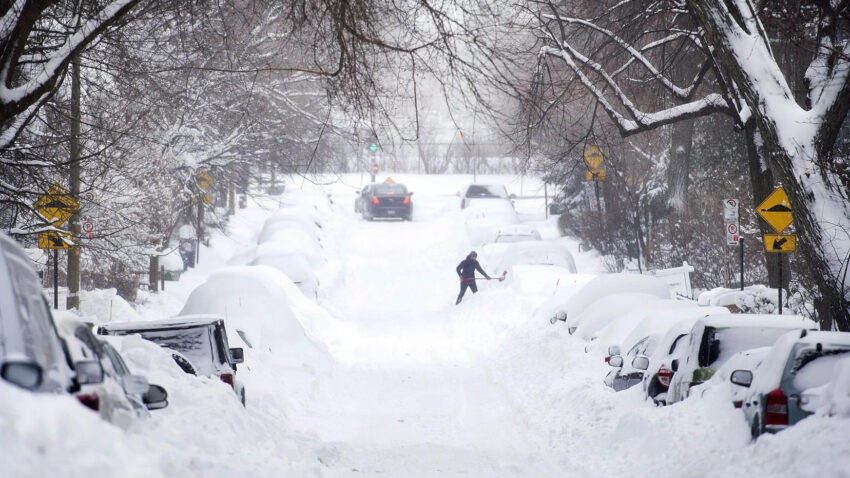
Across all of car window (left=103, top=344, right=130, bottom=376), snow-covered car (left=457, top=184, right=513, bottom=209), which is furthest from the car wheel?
snow-covered car (left=457, top=184, right=513, bottom=209)

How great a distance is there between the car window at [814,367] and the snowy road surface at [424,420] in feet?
2.12

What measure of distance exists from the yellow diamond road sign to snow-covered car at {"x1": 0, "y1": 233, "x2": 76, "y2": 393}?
1353 centimetres

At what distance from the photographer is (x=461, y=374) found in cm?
1848

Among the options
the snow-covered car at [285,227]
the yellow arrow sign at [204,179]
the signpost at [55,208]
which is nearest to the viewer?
the signpost at [55,208]

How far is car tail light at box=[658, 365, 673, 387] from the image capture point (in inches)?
457

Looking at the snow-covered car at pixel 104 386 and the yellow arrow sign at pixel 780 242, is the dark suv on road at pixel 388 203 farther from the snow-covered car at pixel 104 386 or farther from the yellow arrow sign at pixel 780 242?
the snow-covered car at pixel 104 386

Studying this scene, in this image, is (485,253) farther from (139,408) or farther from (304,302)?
(139,408)

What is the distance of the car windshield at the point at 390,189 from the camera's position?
1992 inches

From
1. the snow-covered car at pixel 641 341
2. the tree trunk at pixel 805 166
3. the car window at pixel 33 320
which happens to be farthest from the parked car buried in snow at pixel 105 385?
the snow-covered car at pixel 641 341

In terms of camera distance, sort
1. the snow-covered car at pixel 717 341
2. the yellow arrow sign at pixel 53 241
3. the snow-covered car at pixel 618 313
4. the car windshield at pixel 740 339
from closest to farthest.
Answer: the snow-covered car at pixel 717 341
the car windshield at pixel 740 339
the yellow arrow sign at pixel 53 241
the snow-covered car at pixel 618 313

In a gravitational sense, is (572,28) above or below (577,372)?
above

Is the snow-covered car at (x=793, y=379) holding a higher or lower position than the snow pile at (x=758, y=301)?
higher

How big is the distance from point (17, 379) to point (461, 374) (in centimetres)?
1463

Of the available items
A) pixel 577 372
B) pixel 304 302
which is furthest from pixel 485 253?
pixel 577 372
